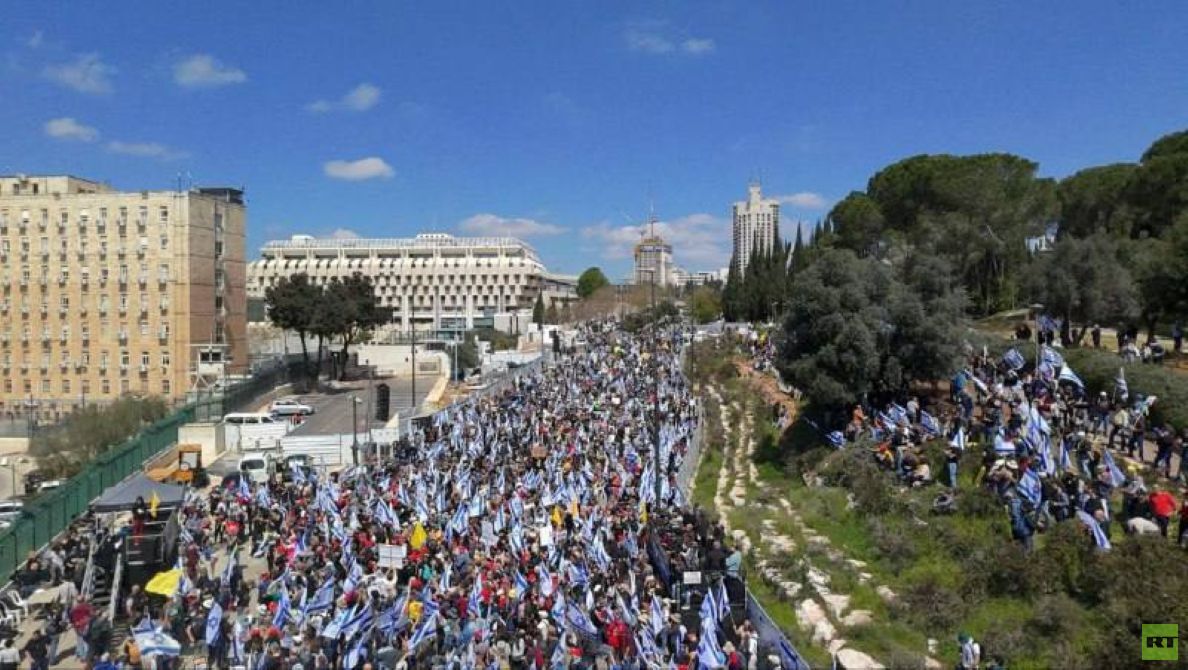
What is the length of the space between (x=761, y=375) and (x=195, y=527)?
27.8 m

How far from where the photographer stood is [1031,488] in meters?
16.5

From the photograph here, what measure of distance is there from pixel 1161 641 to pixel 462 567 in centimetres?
1132

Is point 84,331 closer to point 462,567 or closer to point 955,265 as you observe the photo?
point 462,567

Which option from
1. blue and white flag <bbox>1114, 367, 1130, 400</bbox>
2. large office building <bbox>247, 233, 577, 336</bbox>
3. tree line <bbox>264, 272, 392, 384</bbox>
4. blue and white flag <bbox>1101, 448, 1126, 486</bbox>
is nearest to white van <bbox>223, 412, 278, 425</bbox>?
tree line <bbox>264, 272, 392, 384</bbox>

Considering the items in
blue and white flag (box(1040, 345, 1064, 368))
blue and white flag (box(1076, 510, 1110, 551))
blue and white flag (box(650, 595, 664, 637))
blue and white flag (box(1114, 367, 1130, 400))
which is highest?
blue and white flag (box(1040, 345, 1064, 368))

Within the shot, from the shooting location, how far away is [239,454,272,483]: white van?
97.8 feet

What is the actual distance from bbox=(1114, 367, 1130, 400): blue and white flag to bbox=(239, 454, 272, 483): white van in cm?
2581

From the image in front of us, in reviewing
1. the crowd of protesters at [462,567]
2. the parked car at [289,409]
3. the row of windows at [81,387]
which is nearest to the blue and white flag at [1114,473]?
the crowd of protesters at [462,567]

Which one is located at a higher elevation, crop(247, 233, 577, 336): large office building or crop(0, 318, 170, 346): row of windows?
crop(247, 233, 577, 336): large office building

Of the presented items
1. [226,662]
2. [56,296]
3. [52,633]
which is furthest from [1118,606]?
[56,296]

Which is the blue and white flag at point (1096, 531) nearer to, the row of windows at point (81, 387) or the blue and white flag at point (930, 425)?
the blue and white flag at point (930, 425)

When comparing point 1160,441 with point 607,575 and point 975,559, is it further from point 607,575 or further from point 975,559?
point 607,575

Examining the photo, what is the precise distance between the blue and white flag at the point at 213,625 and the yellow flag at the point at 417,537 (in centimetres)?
437

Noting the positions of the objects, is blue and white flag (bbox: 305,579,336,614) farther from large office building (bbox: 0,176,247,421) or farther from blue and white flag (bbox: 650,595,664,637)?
large office building (bbox: 0,176,247,421)
